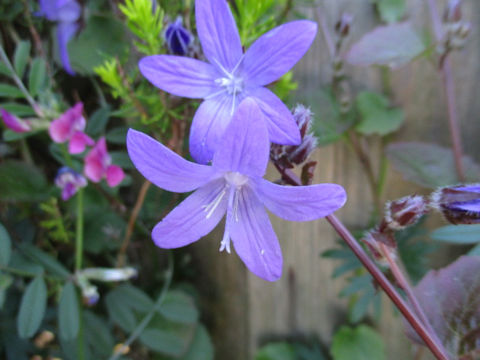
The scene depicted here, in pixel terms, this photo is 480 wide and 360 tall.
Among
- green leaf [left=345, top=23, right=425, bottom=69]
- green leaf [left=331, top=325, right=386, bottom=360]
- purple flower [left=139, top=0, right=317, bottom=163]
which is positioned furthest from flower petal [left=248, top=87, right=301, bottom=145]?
green leaf [left=331, top=325, right=386, bottom=360]

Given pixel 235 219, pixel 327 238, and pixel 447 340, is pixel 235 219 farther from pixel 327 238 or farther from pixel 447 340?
pixel 327 238

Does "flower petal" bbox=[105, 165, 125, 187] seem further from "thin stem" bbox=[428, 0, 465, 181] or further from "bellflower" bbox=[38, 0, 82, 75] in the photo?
"thin stem" bbox=[428, 0, 465, 181]

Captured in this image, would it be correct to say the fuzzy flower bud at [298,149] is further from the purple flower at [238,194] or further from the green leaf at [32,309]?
the green leaf at [32,309]

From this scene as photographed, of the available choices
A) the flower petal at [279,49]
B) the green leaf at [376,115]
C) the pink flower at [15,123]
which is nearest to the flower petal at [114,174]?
the pink flower at [15,123]

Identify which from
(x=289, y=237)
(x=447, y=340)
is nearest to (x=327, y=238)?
(x=289, y=237)

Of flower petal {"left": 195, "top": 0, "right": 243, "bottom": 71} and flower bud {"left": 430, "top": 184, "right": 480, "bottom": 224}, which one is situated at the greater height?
flower petal {"left": 195, "top": 0, "right": 243, "bottom": 71}

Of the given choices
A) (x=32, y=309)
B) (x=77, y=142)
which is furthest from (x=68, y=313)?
(x=77, y=142)
